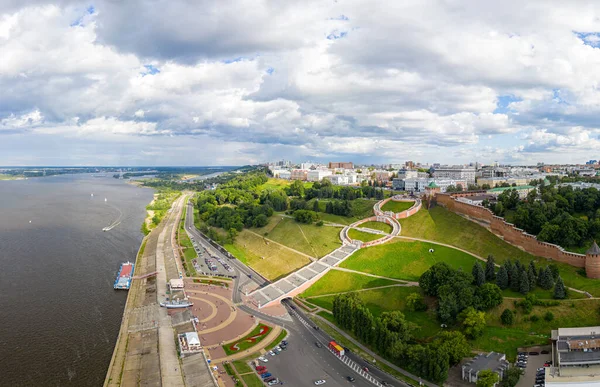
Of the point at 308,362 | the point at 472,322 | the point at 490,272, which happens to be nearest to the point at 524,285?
the point at 490,272

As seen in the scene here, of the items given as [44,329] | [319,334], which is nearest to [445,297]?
[319,334]

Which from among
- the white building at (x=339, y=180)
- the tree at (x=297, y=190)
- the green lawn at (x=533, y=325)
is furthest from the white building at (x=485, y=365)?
the white building at (x=339, y=180)

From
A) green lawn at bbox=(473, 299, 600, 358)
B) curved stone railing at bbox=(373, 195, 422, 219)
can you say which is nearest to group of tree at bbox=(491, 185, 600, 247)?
green lawn at bbox=(473, 299, 600, 358)

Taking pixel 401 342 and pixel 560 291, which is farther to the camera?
pixel 560 291

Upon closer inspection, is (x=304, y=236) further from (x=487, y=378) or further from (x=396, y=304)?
(x=487, y=378)

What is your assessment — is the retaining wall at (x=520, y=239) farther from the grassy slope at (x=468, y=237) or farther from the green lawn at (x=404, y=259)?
the green lawn at (x=404, y=259)

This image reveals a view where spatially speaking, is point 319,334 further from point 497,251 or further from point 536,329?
point 497,251
